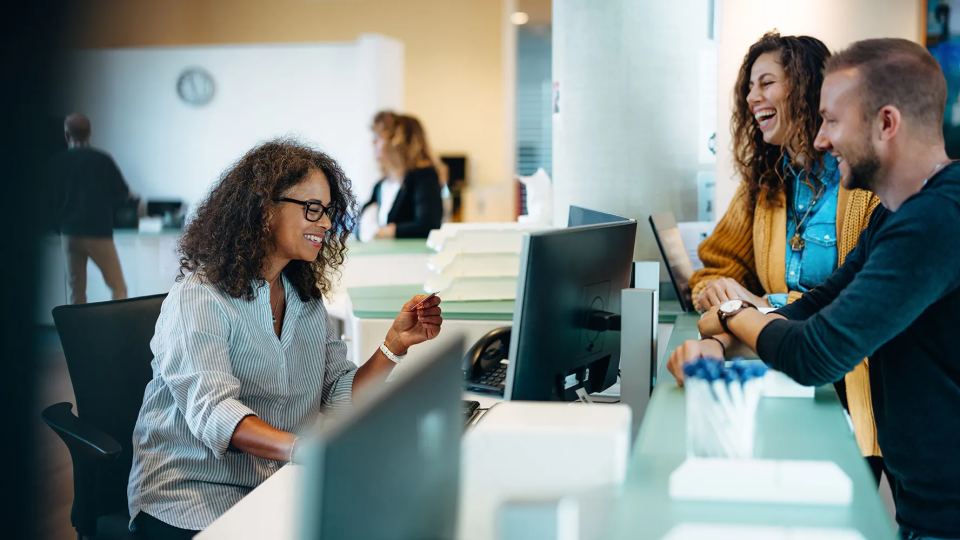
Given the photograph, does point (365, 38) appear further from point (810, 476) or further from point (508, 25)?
point (810, 476)

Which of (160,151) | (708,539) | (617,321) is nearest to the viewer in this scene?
(708,539)

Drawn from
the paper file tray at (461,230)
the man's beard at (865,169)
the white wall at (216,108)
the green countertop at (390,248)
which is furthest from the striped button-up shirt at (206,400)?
the white wall at (216,108)

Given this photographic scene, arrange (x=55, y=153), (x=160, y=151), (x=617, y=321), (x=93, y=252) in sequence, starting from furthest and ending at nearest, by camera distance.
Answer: (x=160, y=151) < (x=93, y=252) < (x=55, y=153) < (x=617, y=321)

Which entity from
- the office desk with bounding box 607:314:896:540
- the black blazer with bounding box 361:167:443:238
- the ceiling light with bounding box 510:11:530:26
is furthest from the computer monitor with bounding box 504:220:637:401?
the ceiling light with bounding box 510:11:530:26

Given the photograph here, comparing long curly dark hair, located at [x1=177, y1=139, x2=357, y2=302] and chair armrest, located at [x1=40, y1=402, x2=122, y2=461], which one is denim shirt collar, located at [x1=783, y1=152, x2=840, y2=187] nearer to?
long curly dark hair, located at [x1=177, y1=139, x2=357, y2=302]

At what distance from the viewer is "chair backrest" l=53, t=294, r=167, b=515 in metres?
2.04

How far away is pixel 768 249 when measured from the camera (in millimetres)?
2543

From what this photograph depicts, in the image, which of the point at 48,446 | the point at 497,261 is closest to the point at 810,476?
the point at 497,261

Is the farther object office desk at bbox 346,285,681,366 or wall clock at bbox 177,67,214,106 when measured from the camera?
wall clock at bbox 177,67,214,106

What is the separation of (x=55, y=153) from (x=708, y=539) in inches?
175

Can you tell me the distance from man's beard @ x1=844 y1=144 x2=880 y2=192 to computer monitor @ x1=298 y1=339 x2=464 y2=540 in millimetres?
945

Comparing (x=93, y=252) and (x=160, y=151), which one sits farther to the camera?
(x=160, y=151)

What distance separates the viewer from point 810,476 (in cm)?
113

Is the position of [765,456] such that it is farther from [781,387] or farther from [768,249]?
[768,249]
